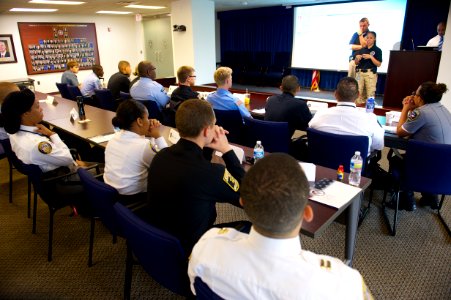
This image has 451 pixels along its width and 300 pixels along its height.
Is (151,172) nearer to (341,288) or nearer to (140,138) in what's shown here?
(140,138)

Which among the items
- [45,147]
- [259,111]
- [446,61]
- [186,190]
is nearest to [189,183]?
[186,190]

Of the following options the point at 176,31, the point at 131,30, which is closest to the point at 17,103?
the point at 176,31

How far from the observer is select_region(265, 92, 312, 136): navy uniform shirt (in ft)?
9.95

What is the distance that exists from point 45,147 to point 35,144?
0.07m

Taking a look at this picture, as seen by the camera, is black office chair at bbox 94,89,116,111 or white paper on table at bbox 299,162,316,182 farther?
black office chair at bbox 94,89,116,111

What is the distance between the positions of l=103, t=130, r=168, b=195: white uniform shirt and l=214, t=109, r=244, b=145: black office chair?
1.45 metres

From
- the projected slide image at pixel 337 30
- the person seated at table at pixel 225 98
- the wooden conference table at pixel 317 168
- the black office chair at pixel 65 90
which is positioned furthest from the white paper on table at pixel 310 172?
the projected slide image at pixel 337 30

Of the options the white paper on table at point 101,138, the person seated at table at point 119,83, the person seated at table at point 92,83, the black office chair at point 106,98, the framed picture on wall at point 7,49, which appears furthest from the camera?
the framed picture on wall at point 7,49

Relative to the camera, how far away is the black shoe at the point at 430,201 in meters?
2.83

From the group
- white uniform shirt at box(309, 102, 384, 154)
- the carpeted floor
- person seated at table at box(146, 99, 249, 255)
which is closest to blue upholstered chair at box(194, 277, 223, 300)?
person seated at table at box(146, 99, 249, 255)

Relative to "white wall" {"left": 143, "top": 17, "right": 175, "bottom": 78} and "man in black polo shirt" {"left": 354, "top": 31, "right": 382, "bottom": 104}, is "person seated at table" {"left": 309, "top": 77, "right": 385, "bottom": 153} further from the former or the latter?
"white wall" {"left": 143, "top": 17, "right": 175, "bottom": 78}

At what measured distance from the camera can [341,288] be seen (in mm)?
773

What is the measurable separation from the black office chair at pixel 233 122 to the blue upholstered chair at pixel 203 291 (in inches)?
97.6

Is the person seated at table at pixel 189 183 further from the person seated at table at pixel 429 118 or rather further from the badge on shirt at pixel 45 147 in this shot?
the person seated at table at pixel 429 118
